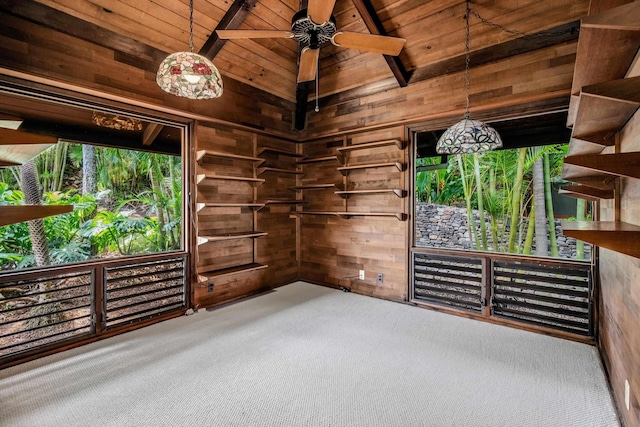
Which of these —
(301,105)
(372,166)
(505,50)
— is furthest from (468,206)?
(301,105)

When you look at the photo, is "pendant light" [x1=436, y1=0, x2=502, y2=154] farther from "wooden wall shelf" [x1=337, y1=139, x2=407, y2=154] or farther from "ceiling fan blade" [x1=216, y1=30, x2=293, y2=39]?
"ceiling fan blade" [x1=216, y1=30, x2=293, y2=39]

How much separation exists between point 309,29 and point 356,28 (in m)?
1.75

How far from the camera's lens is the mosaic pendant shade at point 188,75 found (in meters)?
2.21

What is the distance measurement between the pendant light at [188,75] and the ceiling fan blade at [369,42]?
1067 mm

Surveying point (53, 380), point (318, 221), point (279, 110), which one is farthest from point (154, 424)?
point (279, 110)

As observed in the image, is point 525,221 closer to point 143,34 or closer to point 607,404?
point 607,404

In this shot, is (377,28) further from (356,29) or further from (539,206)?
(539,206)

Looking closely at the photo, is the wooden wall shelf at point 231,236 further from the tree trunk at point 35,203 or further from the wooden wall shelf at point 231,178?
the tree trunk at point 35,203

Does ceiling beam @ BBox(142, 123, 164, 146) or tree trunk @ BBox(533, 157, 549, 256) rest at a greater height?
ceiling beam @ BBox(142, 123, 164, 146)

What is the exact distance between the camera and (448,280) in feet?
12.2

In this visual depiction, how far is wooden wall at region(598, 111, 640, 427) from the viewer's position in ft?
5.30

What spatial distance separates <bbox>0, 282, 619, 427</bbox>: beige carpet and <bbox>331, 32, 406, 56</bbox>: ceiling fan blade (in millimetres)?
2718

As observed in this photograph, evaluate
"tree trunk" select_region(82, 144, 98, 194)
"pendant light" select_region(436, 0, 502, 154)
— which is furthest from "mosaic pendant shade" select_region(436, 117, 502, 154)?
"tree trunk" select_region(82, 144, 98, 194)

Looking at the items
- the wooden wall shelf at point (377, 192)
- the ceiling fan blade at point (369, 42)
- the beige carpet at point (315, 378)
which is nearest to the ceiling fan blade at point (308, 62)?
the ceiling fan blade at point (369, 42)
